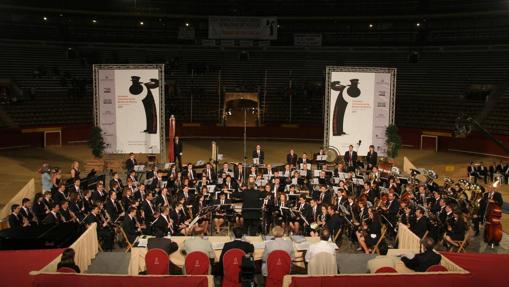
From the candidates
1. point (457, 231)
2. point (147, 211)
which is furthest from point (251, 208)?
point (457, 231)

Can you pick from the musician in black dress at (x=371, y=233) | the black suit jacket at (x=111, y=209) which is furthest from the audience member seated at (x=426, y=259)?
the black suit jacket at (x=111, y=209)

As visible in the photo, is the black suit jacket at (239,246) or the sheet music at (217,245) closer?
the black suit jacket at (239,246)

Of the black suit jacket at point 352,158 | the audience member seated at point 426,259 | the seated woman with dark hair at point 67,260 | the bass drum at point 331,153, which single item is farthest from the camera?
the bass drum at point 331,153

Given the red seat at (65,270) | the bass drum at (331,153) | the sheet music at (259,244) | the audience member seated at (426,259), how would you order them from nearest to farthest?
1. the red seat at (65,270)
2. the audience member seated at (426,259)
3. the sheet music at (259,244)
4. the bass drum at (331,153)

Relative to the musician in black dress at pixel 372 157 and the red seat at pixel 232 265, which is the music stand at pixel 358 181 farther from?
the red seat at pixel 232 265

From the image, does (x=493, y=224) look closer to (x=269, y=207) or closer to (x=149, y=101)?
(x=269, y=207)

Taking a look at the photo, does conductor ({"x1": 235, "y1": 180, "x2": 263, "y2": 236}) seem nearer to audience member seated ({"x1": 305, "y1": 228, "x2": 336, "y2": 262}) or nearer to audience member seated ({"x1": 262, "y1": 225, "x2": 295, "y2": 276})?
audience member seated ({"x1": 262, "y1": 225, "x2": 295, "y2": 276})

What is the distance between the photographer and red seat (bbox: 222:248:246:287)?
43.8 ft

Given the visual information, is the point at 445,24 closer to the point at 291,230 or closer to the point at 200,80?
the point at 200,80

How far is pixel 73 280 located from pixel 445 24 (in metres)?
44.7

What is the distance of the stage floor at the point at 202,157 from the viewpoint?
28594 millimetres

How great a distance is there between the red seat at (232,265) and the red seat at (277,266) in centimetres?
75

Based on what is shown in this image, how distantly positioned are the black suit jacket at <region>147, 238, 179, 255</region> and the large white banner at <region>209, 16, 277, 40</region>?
35.7 metres

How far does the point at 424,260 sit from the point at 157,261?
6.43m
